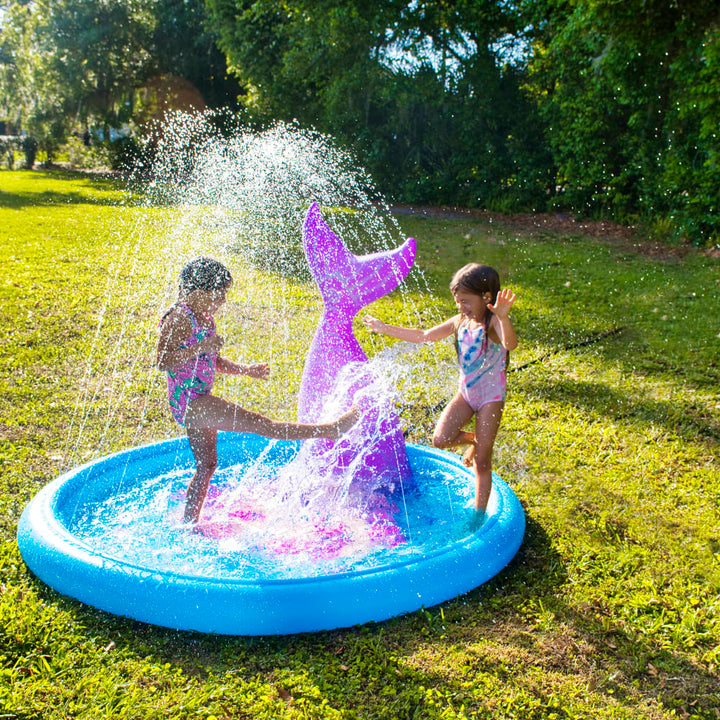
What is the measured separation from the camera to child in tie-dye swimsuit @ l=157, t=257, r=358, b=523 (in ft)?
11.1

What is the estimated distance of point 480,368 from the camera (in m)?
3.60

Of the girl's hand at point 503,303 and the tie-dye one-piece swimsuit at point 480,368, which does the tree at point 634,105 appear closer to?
the tie-dye one-piece swimsuit at point 480,368

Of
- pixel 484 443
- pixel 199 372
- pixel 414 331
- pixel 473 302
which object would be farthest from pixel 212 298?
pixel 484 443

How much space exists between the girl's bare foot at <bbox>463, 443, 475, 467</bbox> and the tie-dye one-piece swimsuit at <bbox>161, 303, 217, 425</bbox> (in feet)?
4.57

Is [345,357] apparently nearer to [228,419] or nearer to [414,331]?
[414,331]

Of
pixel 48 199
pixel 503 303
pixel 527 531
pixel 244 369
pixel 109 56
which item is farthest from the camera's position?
pixel 109 56

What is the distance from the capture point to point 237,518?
3785 millimetres

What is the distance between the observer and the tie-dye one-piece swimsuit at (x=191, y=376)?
3432mm

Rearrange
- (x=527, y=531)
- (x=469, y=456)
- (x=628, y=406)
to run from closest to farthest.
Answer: (x=527, y=531)
(x=469, y=456)
(x=628, y=406)

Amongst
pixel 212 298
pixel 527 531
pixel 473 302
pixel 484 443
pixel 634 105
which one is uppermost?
pixel 634 105

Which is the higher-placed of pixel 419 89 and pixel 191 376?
pixel 419 89

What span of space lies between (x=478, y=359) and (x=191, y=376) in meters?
1.37

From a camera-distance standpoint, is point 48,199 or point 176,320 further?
point 48,199

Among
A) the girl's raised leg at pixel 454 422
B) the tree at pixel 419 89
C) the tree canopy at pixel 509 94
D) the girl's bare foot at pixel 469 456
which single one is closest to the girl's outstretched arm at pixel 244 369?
the girl's raised leg at pixel 454 422
